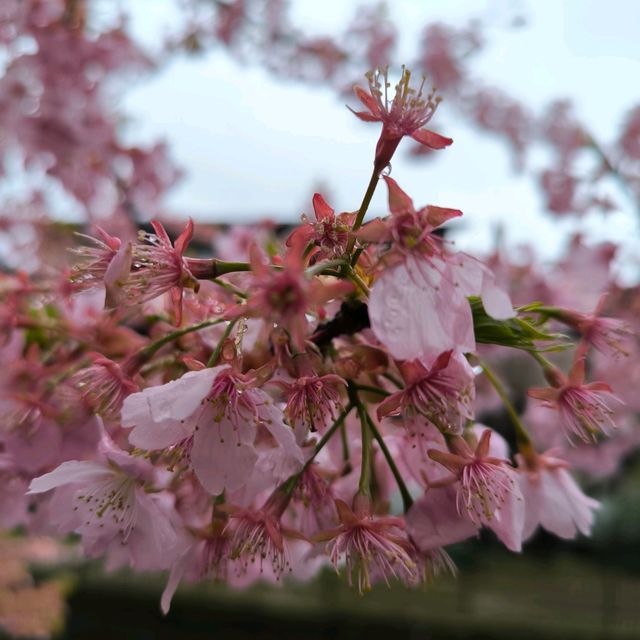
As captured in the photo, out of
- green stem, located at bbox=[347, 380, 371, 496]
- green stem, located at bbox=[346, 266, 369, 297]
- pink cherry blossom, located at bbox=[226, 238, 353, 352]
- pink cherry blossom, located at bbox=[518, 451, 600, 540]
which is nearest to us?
→ pink cherry blossom, located at bbox=[226, 238, 353, 352]

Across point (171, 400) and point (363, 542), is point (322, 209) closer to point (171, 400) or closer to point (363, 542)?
point (171, 400)

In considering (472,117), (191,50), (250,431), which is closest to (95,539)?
(250,431)

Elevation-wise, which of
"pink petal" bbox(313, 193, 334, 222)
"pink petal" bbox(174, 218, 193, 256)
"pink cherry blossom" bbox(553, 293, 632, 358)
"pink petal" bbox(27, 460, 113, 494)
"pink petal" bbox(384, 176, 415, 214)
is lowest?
"pink petal" bbox(27, 460, 113, 494)

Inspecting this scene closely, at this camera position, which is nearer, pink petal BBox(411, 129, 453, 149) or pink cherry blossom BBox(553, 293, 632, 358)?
pink petal BBox(411, 129, 453, 149)

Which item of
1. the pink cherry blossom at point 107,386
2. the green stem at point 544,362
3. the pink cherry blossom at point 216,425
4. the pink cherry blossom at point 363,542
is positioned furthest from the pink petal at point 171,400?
the green stem at point 544,362

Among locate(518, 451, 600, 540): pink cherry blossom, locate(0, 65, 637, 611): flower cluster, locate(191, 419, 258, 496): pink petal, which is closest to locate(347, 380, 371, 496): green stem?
locate(0, 65, 637, 611): flower cluster

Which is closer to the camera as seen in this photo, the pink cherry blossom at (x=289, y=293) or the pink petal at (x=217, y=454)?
the pink cherry blossom at (x=289, y=293)

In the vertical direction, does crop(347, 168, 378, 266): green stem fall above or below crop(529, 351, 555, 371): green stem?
above

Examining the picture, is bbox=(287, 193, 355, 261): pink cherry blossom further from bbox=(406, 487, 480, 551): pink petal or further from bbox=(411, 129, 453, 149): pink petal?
bbox=(406, 487, 480, 551): pink petal

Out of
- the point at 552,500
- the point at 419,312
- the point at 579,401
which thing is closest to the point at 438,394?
the point at 419,312

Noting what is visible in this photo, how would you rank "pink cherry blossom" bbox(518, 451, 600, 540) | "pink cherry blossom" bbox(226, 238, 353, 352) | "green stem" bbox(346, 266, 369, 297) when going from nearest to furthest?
"pink cherry blossom" bbox(226, 238, 353, 352), "green stem" bbox(346, 266, 369, 297), "pink cherry blossom" bbox(518, 451, 600, 540)

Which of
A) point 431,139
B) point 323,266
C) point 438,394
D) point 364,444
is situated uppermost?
point 431,139

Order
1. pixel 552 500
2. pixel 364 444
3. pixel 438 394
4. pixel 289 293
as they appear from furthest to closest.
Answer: pixel 552 500 → pixel 364 444 → pixel 438 394 → pixel 289 293

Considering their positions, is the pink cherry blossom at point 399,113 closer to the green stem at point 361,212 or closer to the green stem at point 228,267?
the green stem at point 361,212
